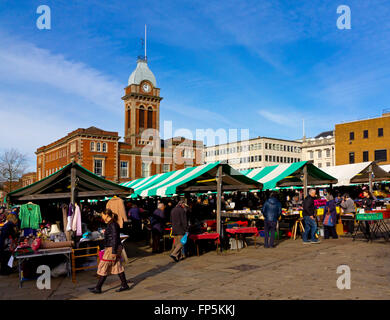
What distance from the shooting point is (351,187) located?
33562 mm

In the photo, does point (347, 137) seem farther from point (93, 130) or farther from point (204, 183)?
point (204, 183)

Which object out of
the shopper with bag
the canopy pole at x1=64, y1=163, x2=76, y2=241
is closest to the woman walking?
the canopy pole at x1=64, y1=163, x2=76, y2=241

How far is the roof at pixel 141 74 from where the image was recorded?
213ft

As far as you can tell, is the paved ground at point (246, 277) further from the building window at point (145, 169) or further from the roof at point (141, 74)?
the roof at point (141, 74)

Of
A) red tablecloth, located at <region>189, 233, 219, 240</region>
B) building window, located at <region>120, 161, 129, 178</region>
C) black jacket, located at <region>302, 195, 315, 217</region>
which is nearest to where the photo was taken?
red tablecloth, located at <region>189, 233, 219, 240</region>

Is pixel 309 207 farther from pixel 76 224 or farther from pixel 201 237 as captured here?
pixel 76 224

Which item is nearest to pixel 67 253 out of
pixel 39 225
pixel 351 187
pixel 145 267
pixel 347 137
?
pixel 145 267

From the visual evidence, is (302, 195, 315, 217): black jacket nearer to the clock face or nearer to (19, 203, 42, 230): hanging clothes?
(19, 203, 42, 230): hanging clothes

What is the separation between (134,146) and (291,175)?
1754 inches

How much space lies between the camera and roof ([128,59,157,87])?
64.8m

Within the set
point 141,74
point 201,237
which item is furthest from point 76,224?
point 141,74

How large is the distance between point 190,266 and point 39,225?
593cm

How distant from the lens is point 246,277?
7973mm
